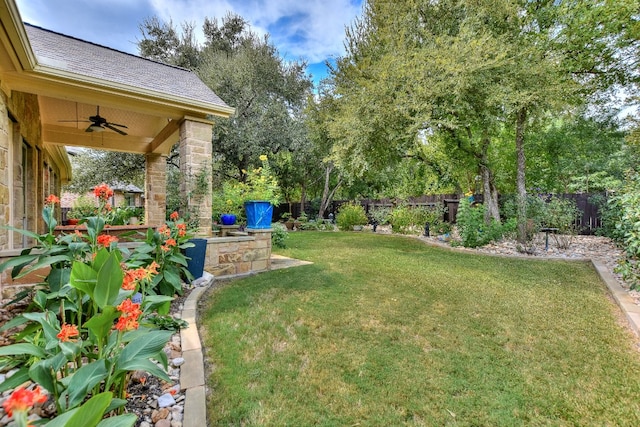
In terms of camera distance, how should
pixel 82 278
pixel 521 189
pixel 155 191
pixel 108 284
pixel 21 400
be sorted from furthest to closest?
pixel 155 191 < pixel 521 189 < pixel 82 278 < pixel 108 284 < pixel 21 400

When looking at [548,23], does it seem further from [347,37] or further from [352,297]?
[352,297]

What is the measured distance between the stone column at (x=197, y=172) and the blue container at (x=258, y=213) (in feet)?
1.96

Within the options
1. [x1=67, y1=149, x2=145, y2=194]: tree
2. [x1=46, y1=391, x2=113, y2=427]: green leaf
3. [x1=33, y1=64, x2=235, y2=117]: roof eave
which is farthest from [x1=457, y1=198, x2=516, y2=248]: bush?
[x1=67, y1=149, x2=145, y2=194]: tree

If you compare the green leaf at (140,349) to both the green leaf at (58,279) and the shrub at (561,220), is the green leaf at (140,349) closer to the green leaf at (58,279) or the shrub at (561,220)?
the green leaf at (58,279)

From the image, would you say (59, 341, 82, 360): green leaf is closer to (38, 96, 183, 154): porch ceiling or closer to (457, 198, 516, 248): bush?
(38, 96, 183, 154): porch ceiling

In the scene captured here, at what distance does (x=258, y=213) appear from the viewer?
183 inches

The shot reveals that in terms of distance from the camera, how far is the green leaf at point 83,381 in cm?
100

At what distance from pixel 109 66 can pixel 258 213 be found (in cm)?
284

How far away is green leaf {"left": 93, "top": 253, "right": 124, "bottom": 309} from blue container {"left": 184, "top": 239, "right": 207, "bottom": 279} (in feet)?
8.49

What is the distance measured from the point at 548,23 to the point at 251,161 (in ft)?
29.4

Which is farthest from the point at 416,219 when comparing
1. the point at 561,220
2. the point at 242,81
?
the point at 242,81

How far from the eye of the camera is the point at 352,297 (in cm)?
340

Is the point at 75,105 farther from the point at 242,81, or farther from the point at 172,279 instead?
the point at 242,81

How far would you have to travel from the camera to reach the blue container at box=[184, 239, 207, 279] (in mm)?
3795
